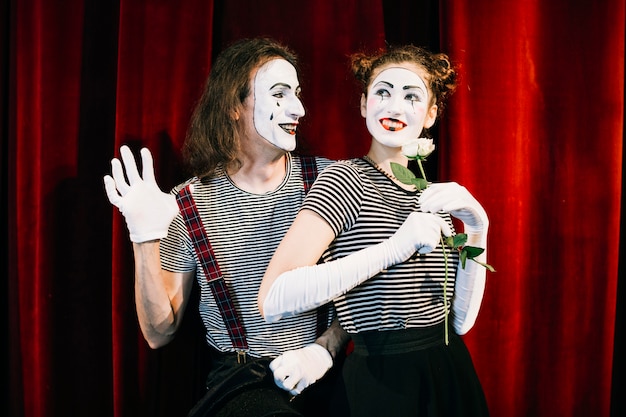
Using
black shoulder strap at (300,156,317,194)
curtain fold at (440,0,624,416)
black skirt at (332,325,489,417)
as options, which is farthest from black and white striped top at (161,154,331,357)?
curtain fold at (440,0,624,416)

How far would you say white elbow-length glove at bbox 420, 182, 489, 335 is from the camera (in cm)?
121

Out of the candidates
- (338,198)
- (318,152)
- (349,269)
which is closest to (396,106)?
(338,198)

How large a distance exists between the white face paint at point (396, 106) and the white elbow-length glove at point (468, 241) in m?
0.14

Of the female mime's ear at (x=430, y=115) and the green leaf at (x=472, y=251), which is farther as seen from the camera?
the female mime's ear at (x=430, y=115)

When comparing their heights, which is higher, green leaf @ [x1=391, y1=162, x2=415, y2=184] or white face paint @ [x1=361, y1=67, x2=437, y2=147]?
white face paint @ [x1=361, y1=67, x2=437, y2=147]

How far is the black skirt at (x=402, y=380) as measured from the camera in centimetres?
119

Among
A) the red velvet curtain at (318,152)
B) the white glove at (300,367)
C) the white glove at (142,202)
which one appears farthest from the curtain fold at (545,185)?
the white glove at (142,202)

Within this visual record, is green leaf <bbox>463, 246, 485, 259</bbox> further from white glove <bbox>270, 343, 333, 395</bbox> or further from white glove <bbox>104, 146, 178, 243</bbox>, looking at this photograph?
white glove <bbox>104, 146, 178, 243</bbox>

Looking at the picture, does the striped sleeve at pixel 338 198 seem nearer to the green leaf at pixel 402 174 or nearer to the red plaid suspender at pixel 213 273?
the green leaf at pixel 402 174

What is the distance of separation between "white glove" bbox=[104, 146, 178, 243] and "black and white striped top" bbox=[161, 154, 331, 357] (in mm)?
94

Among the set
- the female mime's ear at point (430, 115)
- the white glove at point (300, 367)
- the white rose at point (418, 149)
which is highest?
the female mime's ear at point (430, 115)

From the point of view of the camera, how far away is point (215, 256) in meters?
1.43

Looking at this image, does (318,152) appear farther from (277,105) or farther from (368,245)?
(368,245)

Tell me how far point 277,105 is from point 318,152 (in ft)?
1.10
